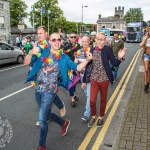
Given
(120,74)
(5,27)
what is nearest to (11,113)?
(120,74)

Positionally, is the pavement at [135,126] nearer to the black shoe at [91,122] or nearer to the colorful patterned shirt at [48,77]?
the black shoe at [91,122]

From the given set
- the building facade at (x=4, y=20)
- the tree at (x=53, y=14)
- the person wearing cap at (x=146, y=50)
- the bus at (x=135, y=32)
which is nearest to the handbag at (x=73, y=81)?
the person wearing cap at (x=146, y=50)

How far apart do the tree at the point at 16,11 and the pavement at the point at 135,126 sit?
67164mm

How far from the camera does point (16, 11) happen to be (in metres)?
66.8

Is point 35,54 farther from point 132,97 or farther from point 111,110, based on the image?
point 132,97

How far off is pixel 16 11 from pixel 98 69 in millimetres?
68385

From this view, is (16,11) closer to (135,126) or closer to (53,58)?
(53,58)

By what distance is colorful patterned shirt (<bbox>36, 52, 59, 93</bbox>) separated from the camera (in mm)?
3576

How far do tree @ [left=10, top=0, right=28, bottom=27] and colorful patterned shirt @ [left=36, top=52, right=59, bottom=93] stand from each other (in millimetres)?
68495

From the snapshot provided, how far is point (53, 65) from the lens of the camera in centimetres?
362

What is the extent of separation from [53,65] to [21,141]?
164 centimetres

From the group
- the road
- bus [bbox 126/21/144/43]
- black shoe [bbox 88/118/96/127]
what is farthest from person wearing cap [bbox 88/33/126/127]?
bus [bbox 126/21/144/43]

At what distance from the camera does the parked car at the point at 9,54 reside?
1291 centimetres

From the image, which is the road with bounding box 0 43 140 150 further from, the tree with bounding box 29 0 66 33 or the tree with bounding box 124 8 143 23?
the tree with bounding box 124 8 143 23
